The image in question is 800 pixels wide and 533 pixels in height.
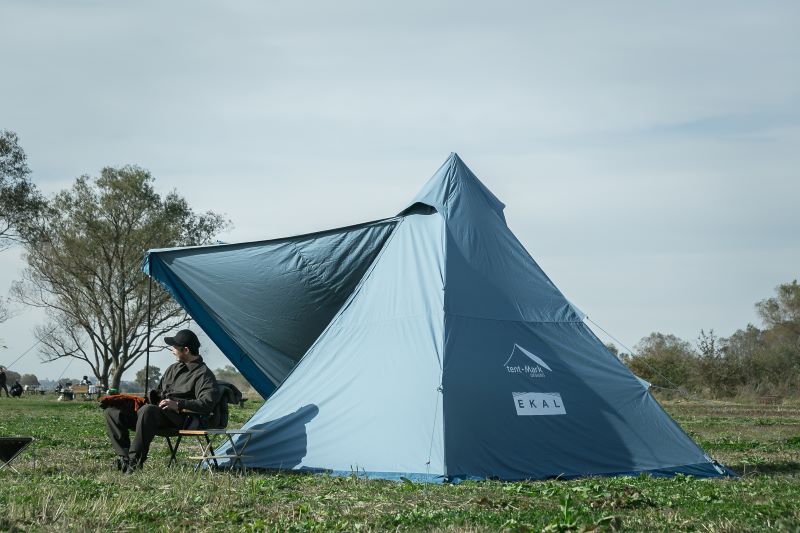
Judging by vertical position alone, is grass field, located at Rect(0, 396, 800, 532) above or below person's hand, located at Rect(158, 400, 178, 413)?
below

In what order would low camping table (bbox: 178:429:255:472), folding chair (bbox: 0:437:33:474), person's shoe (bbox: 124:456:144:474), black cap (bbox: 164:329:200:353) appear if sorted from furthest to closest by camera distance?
black cap (bbox: 164:329:200:353) < low camping table (bbox: 178:429:255:472) < person's shoe (bbox: 124:456:144:474) < folding chair (bbox: 0:437:33:474)

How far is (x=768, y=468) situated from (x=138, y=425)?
22.6 ft

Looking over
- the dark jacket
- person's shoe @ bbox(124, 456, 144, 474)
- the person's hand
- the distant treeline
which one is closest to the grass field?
person's shoe @ bbox(124, 456, 144, 474)

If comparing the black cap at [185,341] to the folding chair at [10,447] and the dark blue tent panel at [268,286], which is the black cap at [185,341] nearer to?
the dark blue tent panel at [268,286]

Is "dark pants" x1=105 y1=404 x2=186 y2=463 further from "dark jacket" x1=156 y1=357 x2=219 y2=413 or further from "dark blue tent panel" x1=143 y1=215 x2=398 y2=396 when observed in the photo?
"dark blue tent panel" x1=143 y1=215 x2=398 y2=396

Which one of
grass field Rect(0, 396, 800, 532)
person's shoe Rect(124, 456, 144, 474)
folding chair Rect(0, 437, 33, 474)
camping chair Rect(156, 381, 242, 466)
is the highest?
camping chair Rect(156, 381, 242, 466)

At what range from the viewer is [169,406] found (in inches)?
379

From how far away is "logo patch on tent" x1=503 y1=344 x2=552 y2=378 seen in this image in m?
10.1

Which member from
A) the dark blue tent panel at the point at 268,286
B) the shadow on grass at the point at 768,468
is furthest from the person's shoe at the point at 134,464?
the shadow on grass at the point at 768,468

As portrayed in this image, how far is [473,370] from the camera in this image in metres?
9.80

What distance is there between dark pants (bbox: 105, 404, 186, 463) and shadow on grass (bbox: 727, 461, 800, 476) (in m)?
6.04

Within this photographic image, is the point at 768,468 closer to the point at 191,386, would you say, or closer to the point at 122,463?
the point at 191,386

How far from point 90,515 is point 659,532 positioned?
142 inches

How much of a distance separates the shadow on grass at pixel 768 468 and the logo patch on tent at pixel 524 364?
241 cm
